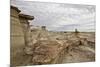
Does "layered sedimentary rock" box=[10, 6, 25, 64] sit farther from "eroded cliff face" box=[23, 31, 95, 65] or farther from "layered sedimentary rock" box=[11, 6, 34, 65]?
"eroded cliff face" box=[23, 31, 95, 65]

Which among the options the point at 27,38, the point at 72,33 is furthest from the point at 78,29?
the point at 27,38

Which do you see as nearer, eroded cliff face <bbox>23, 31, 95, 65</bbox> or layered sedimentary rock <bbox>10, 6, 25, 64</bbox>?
layered sedimentary rock <bbox>10, 6, 25, 64</bbox>

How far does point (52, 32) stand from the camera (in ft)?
8.38

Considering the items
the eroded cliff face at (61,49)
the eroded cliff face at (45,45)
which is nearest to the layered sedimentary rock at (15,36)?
the eroded cliff face at (45,45)

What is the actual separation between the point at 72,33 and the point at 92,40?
0.34 m

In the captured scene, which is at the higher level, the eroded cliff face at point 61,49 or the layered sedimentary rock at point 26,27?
the layered sedimentary rock at point 26,27

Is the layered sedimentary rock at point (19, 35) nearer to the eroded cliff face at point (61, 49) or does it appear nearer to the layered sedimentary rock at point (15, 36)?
the layered sedimentary rock at point (15, 36)

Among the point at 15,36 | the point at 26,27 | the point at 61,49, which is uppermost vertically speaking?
the point at 26,27

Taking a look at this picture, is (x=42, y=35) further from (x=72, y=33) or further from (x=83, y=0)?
(x=83, y=0)

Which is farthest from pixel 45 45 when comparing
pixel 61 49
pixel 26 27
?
pixel 26 27

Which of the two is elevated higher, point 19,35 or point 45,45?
point 19,35

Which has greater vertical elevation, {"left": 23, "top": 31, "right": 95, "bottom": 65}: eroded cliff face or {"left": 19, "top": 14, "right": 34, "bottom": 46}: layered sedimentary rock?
{"left": 19, "top": 14, "right": 34, "bottom": 46}: layered sedimentary rock

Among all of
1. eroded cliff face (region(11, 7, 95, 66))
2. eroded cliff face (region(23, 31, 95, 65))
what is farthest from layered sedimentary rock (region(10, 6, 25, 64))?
eroded cliff face (region(23, 31, 95, 65))

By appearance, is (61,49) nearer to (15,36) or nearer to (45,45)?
(45,45)
